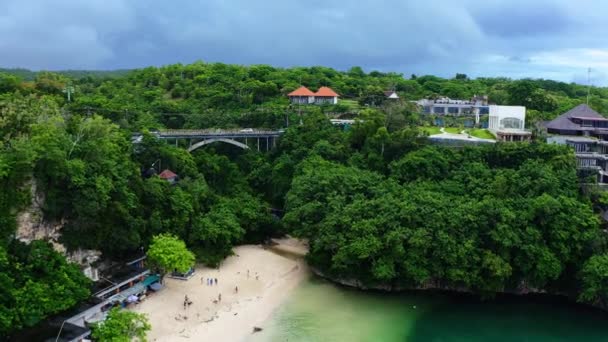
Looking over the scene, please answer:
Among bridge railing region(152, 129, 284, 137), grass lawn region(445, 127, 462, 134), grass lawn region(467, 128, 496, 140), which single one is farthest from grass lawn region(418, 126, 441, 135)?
bridge railing region(152, 129, 284, 137)

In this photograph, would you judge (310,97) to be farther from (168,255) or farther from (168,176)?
(168,255)

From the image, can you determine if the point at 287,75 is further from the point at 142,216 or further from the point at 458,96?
the point at 142,216

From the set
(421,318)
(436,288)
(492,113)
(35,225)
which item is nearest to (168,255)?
(35,225)

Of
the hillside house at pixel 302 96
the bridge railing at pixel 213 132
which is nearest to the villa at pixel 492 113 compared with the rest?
the hillside house at pixel 302 96

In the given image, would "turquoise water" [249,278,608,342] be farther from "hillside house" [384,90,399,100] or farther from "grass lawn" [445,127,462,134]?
"hillside house" [384,90,399,100]

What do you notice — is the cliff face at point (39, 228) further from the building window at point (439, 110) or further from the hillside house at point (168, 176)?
the building window at point (439, 110)

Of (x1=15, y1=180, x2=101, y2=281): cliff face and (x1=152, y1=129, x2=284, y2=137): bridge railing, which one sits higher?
(x1=152, y1=129, x2=284, y2=137): bridge railing
